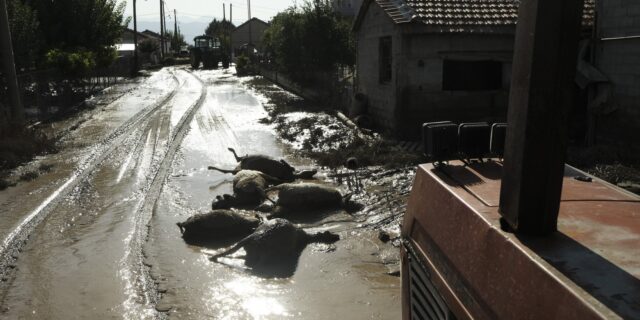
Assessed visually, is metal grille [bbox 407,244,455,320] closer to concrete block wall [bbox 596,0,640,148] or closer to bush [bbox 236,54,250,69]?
concrete block wall [bbox 596,0,640,148]

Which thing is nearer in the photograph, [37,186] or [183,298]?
[183,298]

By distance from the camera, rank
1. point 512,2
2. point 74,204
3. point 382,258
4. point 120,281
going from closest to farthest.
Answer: point 120,281 < point 382,258 < point 74,204 < point 512,2

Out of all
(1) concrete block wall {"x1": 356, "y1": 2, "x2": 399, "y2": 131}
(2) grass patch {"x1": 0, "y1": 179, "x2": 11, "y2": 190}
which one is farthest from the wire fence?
(1) concrete block wall {"x1": 356, "y1": 2, "x2": 399, "y2": 131}

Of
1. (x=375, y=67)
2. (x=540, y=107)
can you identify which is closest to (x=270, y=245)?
(x=540, y=107)

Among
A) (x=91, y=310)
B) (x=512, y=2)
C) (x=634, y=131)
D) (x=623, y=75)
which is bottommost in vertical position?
(x=91, y=310)

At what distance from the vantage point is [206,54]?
54.8 m

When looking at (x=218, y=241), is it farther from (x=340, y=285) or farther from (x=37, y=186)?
(x=37, y=186)

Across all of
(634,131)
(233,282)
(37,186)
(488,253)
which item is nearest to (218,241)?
(233,282)

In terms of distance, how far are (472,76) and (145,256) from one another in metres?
11.3

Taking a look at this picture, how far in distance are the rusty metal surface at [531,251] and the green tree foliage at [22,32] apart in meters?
20.3

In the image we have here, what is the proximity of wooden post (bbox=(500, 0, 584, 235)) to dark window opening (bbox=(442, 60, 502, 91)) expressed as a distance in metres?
13.6

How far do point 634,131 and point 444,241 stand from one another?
1053cm

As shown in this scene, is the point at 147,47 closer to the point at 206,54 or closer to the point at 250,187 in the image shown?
the point at 206,54

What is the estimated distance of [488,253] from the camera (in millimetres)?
2291
